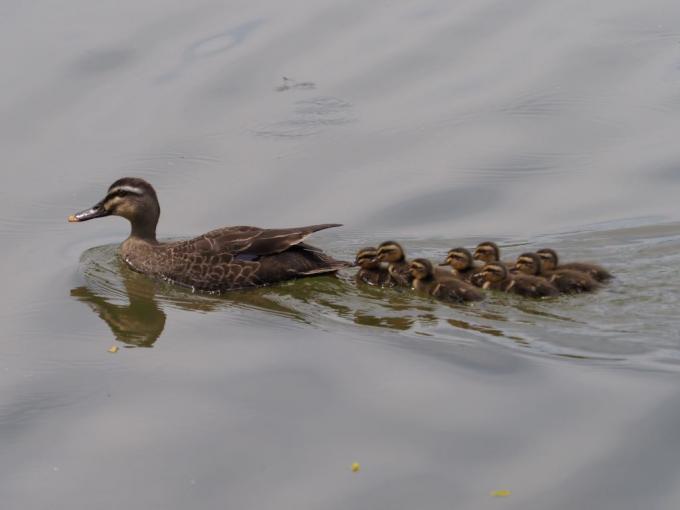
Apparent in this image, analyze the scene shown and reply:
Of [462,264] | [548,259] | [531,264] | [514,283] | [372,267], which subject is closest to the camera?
[514,283]

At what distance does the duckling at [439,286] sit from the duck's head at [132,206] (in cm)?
202

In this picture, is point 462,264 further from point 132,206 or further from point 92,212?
point 92,212

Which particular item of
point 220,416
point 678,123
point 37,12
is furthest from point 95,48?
point 220,416

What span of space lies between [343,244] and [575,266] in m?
1.73

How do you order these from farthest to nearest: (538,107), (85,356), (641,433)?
(538,107) → (85,356) → (641,433)

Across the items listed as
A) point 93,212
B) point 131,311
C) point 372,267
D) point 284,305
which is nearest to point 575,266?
point 372,267

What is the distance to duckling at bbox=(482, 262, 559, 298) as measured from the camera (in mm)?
8016

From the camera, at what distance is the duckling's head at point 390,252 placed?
8508 millimetres

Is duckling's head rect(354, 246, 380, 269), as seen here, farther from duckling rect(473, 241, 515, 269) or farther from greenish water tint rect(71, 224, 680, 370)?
duckling rect(473, 241, 515, 269)

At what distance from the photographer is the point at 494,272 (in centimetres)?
816

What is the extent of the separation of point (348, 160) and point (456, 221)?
47.7 inches

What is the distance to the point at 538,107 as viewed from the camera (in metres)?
11.0

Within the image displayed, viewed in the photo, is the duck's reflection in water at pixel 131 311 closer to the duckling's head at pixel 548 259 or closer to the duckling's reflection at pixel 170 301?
the duckling's reflection at pixel 170 301

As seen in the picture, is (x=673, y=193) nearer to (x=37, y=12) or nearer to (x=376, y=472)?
(x=376, y=472)
